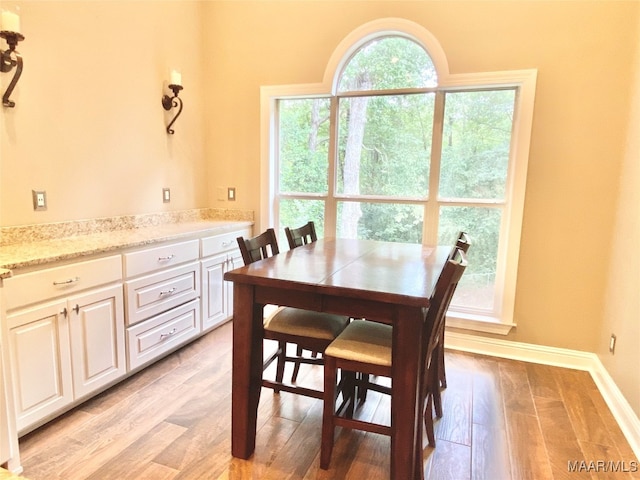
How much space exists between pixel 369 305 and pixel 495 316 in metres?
1.84

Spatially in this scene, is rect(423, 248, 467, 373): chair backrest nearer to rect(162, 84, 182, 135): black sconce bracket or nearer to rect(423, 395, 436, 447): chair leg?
rect(423, 395, 436, 447): chair leg

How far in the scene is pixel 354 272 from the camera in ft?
6.01

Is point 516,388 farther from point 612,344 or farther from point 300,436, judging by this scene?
point 300,436

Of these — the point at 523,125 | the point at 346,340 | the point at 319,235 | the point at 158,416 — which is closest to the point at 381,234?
the point at 319,235

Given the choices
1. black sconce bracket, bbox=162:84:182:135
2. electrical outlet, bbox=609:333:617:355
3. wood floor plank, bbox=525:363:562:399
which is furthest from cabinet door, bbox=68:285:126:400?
electrical outlet, bbox=609:333:617:355

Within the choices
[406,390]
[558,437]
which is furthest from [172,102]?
[558,437]

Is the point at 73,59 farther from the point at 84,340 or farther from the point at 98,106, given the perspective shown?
the point at 84,340

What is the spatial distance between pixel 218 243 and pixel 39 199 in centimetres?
122

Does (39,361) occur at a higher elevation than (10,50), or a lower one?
lower

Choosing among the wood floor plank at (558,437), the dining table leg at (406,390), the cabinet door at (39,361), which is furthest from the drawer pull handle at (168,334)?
the wood floor plank at (558,437)

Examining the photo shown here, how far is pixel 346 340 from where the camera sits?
1732 millimetres

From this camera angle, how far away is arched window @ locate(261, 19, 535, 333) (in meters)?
2.87

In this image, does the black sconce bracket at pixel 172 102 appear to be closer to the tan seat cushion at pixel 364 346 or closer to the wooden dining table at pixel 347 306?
the wooden dining table at pixel 347 306

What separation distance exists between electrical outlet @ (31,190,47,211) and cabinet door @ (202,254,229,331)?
108 centimetres
